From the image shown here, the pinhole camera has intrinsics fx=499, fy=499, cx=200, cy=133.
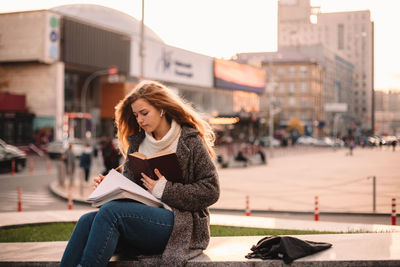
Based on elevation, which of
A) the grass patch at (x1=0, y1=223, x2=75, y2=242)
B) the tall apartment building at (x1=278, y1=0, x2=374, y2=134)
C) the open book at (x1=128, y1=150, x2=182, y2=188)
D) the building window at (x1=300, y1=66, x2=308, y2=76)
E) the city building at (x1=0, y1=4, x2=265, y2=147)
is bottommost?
the grass patch at (x1=0, y1=223, x2=75, y2=242)

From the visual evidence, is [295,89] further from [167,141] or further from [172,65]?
[167,141]

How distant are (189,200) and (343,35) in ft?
498

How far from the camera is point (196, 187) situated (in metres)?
3.58

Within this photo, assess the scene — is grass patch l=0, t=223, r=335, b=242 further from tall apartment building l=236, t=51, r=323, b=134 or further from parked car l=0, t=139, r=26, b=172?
tall apartment building l=236, t=51, r=323, b=134

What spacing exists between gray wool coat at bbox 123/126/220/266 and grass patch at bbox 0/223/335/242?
12.2 feet

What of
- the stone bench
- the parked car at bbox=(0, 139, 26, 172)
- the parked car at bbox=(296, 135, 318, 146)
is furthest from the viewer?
the parked car at bbox=(296, 135, 318, 146)

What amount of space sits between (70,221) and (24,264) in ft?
15.2

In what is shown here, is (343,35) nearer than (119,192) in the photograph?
No

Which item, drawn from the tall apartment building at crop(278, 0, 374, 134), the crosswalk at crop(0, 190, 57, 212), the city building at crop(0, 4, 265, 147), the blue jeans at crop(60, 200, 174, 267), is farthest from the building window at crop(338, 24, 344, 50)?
the blue jeans at crop(60, 200, 174, 267)

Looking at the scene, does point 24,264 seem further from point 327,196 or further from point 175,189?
point 327,196

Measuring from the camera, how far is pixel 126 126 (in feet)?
13.8

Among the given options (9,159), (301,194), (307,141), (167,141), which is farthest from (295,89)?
(167,141)

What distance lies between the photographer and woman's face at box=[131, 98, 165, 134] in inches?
152

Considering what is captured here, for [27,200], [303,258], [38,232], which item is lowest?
[27,200]
